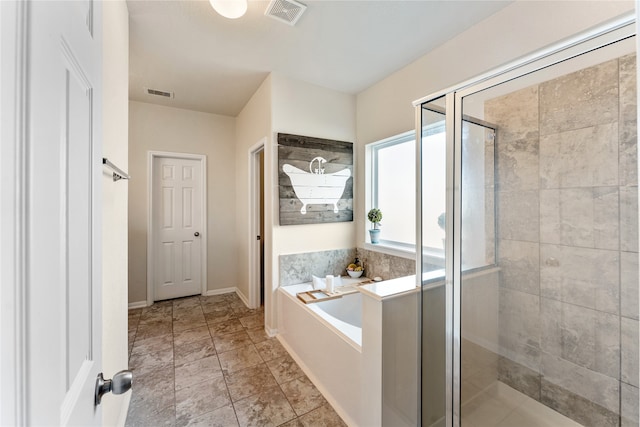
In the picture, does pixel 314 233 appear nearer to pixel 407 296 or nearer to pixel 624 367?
pixel 407 296

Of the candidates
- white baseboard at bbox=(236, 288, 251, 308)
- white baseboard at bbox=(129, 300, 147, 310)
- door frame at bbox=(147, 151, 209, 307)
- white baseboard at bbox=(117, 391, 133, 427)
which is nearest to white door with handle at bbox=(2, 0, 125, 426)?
white baseboard at bbox=(117, 391, 133, 427)

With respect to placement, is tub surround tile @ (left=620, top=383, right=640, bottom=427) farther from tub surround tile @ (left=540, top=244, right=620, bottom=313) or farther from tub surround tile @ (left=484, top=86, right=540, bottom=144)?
tub surround tile @ (left=484, top=86, right=540, bottom=144)

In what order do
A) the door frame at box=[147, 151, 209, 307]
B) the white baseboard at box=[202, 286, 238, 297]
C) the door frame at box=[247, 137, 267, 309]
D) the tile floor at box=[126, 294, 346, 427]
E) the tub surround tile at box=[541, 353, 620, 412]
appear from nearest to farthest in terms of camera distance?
the tub surround tile at box=[541, 353, 620, 412] → the tile floor at box=[126, 294, 346, 427] → the door frame at box=[247, 137, 267, 309] → the door frame at box=[147, 151, 209, 307] → the white baseboard at box=[202, 286, 238, 297]

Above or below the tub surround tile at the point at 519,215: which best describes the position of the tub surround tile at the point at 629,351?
A: below

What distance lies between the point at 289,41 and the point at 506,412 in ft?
9.53

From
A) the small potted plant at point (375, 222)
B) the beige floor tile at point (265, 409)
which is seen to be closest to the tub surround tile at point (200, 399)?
the beige floor tile at point (265, 409)

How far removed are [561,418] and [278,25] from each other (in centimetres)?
302

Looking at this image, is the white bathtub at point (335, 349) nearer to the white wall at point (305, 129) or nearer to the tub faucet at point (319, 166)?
the white wall at point (305, 129)

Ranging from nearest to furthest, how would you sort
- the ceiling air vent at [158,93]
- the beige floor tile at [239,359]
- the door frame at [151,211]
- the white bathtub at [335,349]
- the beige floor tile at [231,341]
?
the white bathtub at [335,349] → the beige floor tile at [239,359] → the beige floor tile at [231,341] → the ceiling air vent at [158,93] → the door frame at [151,211]

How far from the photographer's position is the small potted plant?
9.12ft

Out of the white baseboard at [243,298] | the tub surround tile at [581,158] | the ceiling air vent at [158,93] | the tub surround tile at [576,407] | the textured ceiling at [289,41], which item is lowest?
the white baseboard at [243,298]

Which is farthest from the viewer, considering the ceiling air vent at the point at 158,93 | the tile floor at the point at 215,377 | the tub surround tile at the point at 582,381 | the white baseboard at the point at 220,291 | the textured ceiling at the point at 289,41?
the white baseboard at the point at 220,291

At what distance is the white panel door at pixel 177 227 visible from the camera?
353cm

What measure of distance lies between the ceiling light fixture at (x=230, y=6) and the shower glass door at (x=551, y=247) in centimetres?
140
